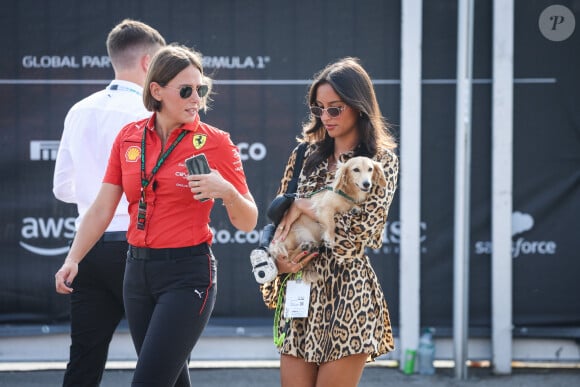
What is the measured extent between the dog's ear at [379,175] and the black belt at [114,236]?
1441mm

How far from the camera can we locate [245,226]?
3.87 metres

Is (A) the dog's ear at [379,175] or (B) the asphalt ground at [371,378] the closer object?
(A) the dog's ear at [379,175]

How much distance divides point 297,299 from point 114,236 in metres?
1.19

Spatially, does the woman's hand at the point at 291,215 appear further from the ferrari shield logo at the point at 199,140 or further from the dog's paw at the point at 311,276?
the ferrari shield logo at the point at 199,140

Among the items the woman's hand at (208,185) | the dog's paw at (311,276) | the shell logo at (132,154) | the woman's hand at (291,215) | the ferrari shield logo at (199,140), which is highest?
the ferrari shield logo at (199,140)

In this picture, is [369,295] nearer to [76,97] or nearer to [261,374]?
[261,374]

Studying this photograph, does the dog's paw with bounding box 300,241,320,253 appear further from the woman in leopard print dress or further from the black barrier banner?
the black barrier banner

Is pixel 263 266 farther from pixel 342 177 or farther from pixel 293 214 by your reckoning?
pixel 342 177

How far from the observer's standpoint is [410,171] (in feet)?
21.8

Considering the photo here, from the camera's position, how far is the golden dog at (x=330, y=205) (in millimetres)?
3629

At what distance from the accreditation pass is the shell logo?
872mm

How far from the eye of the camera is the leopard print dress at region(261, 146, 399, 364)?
371 centimetres

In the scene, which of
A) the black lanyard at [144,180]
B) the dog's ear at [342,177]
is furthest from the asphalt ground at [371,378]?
the dog's ear at [342,177]

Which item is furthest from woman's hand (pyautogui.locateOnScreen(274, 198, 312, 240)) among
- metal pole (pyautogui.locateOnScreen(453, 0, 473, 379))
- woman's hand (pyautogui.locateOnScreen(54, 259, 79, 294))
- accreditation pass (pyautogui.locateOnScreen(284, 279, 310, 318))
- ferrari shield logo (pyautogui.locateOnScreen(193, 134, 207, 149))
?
metal pole (pyautogui.locateOnScreen(453, 0, 473, 379))
